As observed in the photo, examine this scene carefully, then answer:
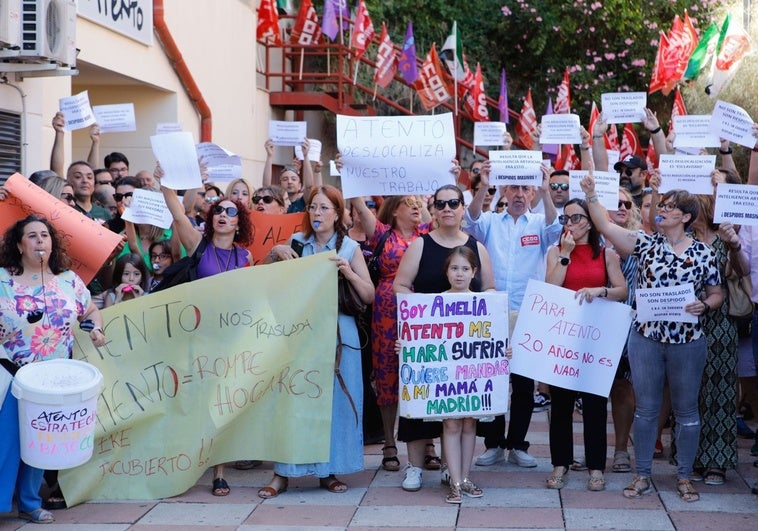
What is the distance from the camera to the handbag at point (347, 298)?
6.88m

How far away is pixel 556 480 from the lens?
22.4 feet

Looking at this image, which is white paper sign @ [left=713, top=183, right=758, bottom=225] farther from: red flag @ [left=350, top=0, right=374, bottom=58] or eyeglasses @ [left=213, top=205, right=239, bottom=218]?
red flag @ [left=350, top=0, right=374, bottom=58]

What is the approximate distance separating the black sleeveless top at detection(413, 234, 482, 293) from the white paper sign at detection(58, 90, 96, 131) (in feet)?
12.8

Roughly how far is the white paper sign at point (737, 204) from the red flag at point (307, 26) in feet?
41.4

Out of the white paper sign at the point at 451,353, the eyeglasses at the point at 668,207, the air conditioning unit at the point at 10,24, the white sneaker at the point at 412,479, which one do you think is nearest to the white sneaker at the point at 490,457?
the white sneaker at the point at 412,479

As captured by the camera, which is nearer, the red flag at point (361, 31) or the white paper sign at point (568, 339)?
the white paper sign at point (568, 339)

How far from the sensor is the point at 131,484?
21.7ft

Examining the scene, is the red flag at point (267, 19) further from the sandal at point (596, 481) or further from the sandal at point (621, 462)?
the sandal at point (596, 481)

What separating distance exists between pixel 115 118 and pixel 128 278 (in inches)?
117

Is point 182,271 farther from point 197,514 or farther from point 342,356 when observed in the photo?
point 197,514

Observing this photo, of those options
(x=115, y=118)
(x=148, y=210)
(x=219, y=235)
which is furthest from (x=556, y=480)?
(x=115, y=118)

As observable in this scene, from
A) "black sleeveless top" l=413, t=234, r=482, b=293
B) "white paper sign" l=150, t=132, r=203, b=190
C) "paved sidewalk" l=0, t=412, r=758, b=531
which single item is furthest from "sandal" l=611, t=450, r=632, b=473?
"white paper sign" l=150, t=132, r=203, b=190

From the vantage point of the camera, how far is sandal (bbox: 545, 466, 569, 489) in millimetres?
6820

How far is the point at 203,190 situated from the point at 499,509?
4.63 meters
